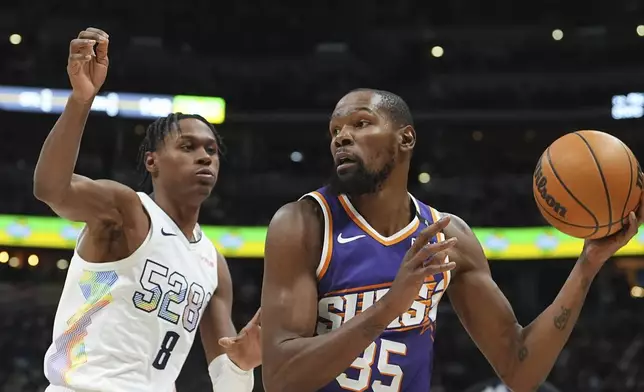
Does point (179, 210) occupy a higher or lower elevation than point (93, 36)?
lower

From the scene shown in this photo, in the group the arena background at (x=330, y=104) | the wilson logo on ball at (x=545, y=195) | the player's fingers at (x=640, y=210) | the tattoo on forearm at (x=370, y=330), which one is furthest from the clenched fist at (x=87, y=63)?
the arena background at (x=330, y=104)

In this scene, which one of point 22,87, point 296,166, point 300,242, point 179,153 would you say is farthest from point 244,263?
point 300,242

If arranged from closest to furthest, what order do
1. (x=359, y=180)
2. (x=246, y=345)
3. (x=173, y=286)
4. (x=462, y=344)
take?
Result: 1. (x=359, y=180)
2. (x=246, y=345)
3. (x=173, y=286)
4. (x=462, y=344)

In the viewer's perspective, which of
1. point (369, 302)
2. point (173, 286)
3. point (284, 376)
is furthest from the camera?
point (173, 286)

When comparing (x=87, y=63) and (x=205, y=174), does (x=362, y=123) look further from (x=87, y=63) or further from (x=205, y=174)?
(x=205, y=174)

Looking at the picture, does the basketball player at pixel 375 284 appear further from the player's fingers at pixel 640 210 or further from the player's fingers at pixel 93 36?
the player's fingers at pixel 93 36

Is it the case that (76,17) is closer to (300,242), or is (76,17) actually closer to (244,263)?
(244,263)

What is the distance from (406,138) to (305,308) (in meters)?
0.79

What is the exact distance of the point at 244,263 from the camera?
1819 cm

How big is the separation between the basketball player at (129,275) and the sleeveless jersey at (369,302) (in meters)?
0.73

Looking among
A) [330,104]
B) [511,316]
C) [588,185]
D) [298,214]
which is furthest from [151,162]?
[330,104]

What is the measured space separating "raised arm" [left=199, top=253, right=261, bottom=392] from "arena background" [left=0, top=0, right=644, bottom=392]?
12.0m

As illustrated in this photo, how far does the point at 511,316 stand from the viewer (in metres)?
3.26

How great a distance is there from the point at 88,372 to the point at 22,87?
1483 cm
